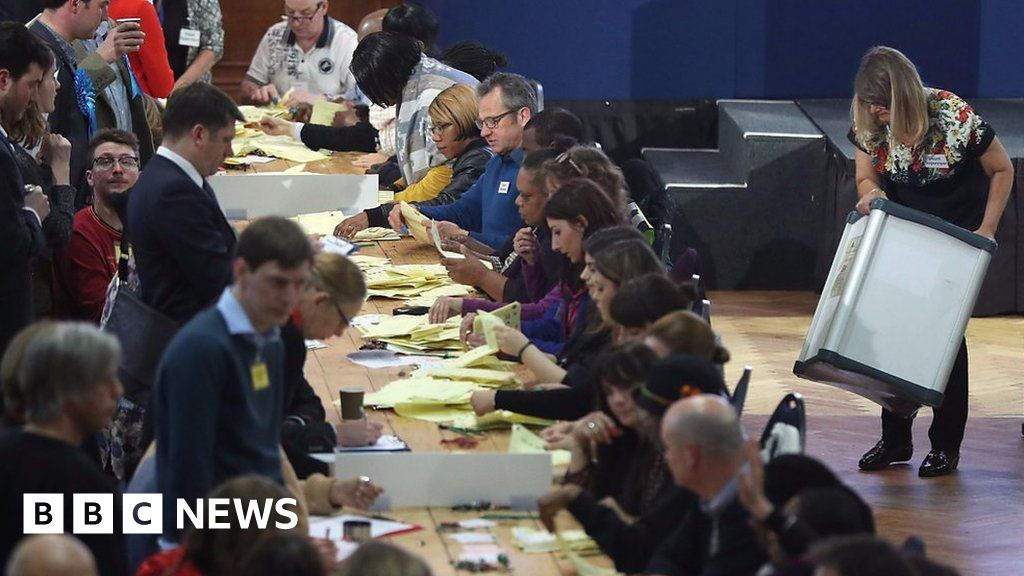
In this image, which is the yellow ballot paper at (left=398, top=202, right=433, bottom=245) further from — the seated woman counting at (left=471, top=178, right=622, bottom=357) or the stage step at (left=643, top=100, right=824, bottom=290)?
→ the stage step at (left=643, top=100, right=824, bottom=290)

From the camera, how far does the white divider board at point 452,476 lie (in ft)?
12.2

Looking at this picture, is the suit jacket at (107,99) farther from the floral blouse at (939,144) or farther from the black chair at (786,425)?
the black chair at (786,425)

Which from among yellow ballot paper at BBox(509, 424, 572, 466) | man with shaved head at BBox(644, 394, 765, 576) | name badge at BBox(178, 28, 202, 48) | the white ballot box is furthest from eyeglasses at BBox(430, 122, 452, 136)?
name badge at BBox(178, 28, 202, 48)

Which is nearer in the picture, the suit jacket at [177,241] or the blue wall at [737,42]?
the suit jacket at [177,241]

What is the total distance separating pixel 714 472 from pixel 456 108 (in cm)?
395

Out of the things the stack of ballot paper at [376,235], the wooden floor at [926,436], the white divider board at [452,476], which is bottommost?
the wooden floor at [926,436]

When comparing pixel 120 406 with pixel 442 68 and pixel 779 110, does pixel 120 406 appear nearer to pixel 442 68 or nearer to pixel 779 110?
pixel 442 68

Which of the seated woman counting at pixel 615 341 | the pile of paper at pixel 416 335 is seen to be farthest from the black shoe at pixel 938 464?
the seated woman counting at pixel 615 341

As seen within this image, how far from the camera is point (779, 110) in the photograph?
34.6ft

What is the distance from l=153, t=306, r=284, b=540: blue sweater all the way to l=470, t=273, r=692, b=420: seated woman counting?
1021 mm

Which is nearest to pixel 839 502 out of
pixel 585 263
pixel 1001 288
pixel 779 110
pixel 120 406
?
pixel 585 263

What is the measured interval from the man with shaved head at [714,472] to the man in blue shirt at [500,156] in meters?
3.30

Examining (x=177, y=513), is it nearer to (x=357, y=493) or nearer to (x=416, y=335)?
(x=357, y=493)

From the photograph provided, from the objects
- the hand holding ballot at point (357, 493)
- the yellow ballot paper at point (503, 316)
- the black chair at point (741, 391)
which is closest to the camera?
the hand holding ballot at point (357, 493)
